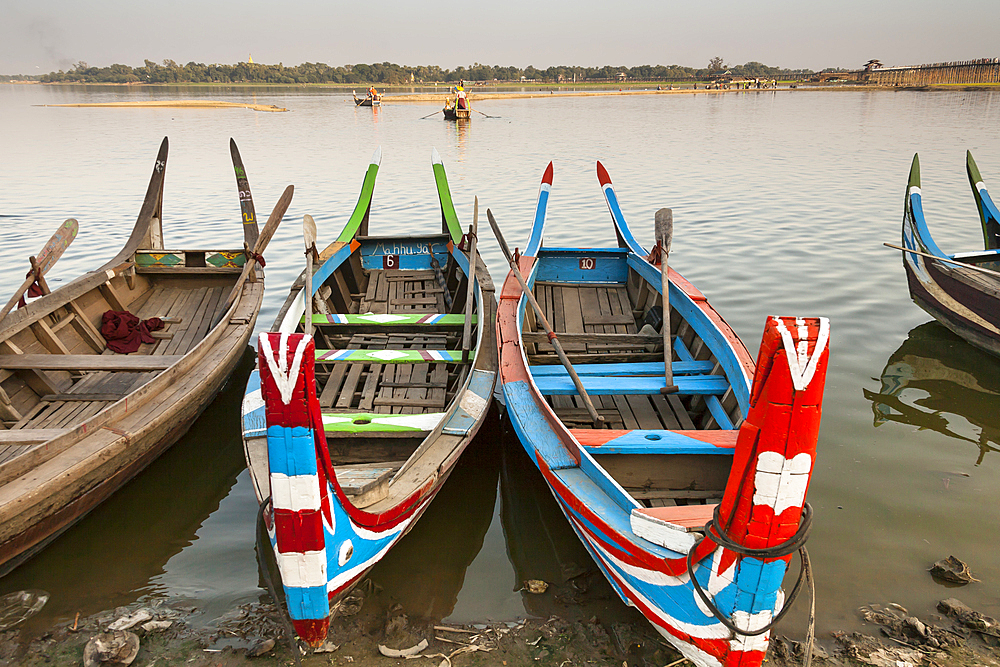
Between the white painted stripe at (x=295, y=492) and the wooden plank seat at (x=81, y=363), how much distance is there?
9.76 ft

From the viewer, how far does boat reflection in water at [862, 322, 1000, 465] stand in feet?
18.2

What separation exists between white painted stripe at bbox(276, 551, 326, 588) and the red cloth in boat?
4471 mm

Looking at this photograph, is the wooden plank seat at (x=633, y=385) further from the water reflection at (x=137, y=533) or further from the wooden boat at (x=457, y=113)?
the wooden boat at (x=457, y=113)

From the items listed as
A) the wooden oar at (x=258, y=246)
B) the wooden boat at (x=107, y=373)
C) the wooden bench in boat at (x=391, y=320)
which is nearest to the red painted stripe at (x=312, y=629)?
the wooden boat at (x=107, y=373)

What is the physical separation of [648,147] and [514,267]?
850 inches

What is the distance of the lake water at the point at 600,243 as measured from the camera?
3893 mm

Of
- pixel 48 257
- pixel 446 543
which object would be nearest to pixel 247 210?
pixel 48 257

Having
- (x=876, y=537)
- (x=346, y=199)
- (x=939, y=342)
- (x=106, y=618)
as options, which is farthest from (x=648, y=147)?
(x=106, y=618)

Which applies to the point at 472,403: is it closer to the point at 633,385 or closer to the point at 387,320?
the point at 633,385

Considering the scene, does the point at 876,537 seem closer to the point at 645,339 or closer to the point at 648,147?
the point at 645,339

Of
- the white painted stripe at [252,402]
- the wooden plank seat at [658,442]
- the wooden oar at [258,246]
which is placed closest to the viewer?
the wooden plank seat at [658,442]

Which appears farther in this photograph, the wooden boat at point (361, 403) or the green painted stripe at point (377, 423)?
the green painted stripe at point (377, 423)

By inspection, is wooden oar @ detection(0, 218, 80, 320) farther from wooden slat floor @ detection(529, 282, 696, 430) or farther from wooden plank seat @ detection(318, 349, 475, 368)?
wooden slat floor @ detection(529, 282, 696, 430)

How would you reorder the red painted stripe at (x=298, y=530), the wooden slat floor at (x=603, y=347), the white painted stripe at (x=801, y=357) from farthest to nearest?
the wooden slat floor at (x=603, y=347), the red painted stripe at (x=298, y=530), the white painted stripe at (x=801, y=357)
